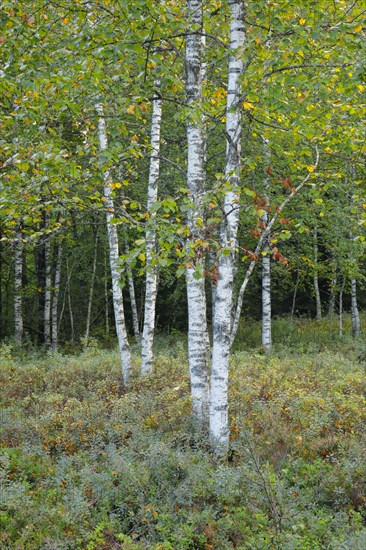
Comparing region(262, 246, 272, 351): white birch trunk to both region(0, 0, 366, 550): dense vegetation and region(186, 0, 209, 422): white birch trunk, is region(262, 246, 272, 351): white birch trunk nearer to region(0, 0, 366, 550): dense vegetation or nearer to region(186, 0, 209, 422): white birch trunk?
region(0, 0, 366, 550): dense vegetation

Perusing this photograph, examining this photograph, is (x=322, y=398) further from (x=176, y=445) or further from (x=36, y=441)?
(x=36, y=441)

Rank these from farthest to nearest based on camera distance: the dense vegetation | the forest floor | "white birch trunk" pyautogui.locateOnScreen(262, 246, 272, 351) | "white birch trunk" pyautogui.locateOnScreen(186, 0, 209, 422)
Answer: "white birch trunk" pyautogui.locateOnScreen(262, 246, 272, 351) → "white birch trunk" pyautogui.locateOnScreen(186, 0, 209, 422) → the dense vegetation → the forest floor

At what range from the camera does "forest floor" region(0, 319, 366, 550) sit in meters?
5.56

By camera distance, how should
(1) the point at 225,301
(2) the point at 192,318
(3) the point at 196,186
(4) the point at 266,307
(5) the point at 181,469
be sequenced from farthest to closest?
(4) the point at 266,307
(2) the point at 192,318
(3) the point at 196,186
(1) the point at 225,301
(5) the point at 181,469

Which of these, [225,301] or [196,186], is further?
[196,186]

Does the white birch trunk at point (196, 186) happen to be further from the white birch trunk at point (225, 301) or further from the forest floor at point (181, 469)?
the forest floor at point (181, 469)

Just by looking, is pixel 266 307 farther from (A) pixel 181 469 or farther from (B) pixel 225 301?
(A) pixel 181 469

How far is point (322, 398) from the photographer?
30.4 ft

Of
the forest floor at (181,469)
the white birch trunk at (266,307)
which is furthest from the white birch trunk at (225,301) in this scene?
the white birch trunk at (266,307)

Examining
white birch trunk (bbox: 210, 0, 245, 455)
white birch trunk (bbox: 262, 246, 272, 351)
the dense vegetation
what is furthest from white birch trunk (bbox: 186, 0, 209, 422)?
white birch trunk (bbox: 262, 246, 272, 351)

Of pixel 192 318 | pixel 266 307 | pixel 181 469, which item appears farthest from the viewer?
pixel 266 307

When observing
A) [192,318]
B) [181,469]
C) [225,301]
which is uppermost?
[225,301]

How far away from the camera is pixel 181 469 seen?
6.82m

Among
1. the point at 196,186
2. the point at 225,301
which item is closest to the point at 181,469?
the point at 225,301
